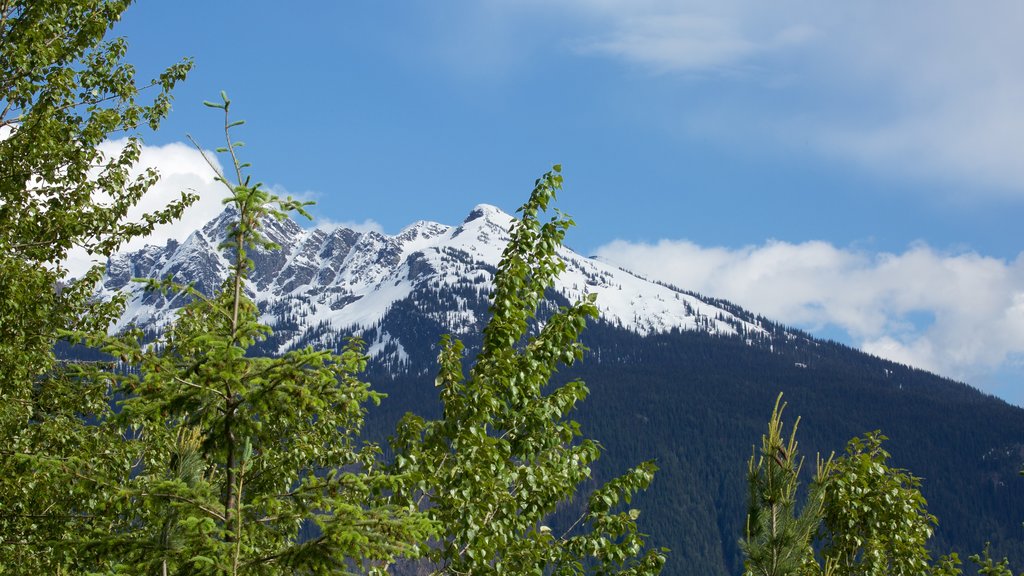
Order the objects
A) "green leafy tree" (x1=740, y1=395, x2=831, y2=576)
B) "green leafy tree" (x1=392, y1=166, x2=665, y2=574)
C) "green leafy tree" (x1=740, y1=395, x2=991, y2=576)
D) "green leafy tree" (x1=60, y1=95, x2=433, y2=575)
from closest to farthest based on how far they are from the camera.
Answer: "green leafy tree" (x1=60, y1=95, x2=433, y2=575)
"green leafy tree" (x1=740, y1=395, x2=831, y2=576)
"green leafy tree" (x1=392, y1=166, x2=665, y2=574)
"green leafy tree" (x1=740, y1=395, x2=991, y2=576)

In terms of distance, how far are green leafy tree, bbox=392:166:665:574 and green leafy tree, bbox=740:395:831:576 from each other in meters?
3.22

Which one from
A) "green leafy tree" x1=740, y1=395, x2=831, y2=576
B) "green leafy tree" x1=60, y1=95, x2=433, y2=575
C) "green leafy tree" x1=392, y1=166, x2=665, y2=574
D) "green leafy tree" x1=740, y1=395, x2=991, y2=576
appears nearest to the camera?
"green leafy tree" x1=60, y1=95, x2=433, y2=575

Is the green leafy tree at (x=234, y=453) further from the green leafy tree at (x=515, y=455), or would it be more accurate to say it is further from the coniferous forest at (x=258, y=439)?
the green leafy tree at (x=515, y=455)

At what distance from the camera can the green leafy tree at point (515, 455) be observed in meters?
12.6

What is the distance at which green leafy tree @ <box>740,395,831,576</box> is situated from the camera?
32.8 feet

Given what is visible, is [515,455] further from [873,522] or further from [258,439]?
[873,522]

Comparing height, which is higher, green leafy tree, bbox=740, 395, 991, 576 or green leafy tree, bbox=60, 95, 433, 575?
green leafy tree, bbox=740, 395, 991, 576

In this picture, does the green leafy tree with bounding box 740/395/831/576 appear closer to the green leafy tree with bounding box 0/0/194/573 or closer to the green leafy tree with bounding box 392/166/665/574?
the green leafy tree with bounding box 392/166/665/574

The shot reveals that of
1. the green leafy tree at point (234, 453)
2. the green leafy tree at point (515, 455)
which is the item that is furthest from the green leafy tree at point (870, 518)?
the green leafy tree at point (234, 453)

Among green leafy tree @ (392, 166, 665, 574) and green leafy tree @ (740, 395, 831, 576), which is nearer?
green leafy tree @ (740, 395, 831, 576)

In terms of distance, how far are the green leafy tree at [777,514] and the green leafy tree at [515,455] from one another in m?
3.22

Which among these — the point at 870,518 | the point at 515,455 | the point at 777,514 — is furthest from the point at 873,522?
the point at 777,514

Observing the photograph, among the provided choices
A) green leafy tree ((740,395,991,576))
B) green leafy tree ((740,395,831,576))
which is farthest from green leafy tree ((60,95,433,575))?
green leafy tree ((740,395,991,576))

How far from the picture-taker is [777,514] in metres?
10.2
